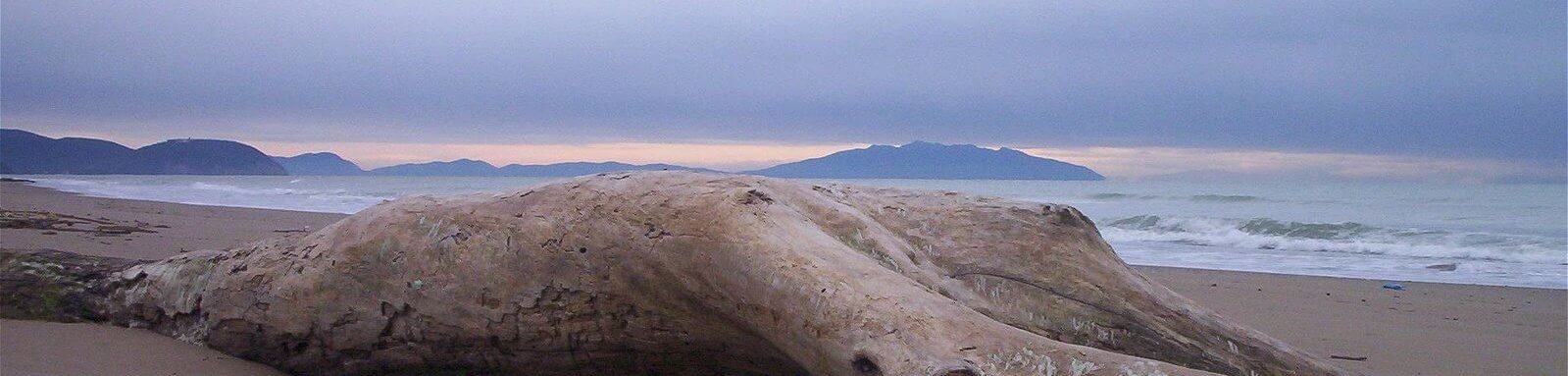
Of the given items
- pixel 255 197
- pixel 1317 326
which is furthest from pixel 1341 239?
pixel 255 197

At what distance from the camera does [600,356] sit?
3.46 meters

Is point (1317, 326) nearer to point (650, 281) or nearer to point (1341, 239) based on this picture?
point (650, 281)

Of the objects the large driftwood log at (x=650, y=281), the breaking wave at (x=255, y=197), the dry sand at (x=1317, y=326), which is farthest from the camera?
the breaking wave at (x=255, y=197)

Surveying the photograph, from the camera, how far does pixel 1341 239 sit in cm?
1498

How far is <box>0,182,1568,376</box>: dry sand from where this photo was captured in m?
3.82

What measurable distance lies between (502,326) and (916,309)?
156 cm

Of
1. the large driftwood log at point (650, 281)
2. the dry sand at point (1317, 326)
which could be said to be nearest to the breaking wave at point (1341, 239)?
the dry sand at point (1317, 326)

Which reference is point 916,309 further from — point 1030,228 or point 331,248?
point 331,248

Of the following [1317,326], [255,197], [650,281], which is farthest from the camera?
[255,197]

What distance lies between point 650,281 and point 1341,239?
47.8 feet

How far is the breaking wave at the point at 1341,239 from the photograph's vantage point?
12883mm

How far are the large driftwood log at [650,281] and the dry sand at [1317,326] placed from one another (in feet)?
0.91

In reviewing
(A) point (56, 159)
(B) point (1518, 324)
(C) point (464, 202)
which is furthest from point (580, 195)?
(A) point (56, 159)

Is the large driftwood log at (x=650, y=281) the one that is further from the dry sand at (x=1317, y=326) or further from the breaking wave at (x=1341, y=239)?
the breaking wave at (x=1341, y=239)
